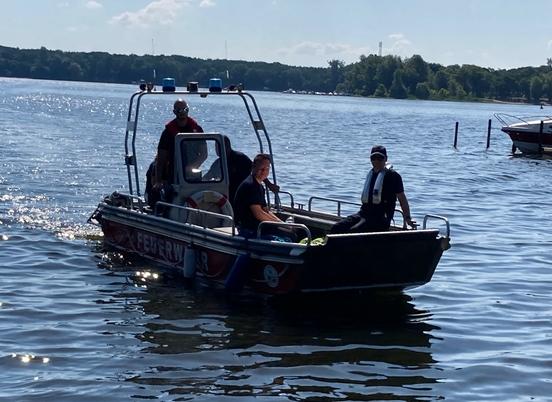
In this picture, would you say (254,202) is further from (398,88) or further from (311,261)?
(398,88)

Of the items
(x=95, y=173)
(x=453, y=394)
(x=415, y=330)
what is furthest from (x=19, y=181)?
(x=453, y=394)

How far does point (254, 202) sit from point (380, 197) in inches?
59.7

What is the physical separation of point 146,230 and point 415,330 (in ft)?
14.2

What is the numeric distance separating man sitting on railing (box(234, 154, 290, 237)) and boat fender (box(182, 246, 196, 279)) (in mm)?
893

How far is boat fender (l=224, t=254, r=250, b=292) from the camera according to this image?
11828mm

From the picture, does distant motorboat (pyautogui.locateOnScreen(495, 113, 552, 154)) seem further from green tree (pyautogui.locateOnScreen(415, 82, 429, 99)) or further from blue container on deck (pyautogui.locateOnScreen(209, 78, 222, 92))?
green tree (pyautogui.locateOnScreen(415, 82, 429, 99))

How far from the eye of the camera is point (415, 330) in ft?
38.0

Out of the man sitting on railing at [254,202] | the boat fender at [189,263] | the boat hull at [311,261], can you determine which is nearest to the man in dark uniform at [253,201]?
the man sitting on railing at [254,202]

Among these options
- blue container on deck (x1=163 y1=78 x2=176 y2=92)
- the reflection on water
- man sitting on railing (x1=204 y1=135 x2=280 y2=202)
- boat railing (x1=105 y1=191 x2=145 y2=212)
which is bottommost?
the reflection on water

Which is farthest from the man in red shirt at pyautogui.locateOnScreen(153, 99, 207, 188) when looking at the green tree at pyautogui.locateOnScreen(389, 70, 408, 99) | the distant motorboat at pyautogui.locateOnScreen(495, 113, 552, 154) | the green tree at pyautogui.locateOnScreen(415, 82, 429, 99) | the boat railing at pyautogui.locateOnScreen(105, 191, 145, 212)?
the green tree at pyautogui.locateOnScreen(415, 82, 429, 99)

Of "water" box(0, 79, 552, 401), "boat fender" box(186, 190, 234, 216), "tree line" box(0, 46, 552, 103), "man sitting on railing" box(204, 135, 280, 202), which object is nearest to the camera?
"water" box(0, 79, 552, 401)

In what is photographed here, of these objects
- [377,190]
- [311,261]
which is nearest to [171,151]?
[377,190]

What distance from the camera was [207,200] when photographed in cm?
1350

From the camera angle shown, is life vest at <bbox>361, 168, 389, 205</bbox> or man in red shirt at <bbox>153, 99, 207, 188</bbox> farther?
man in red shirt at <bbox>153, 99, 207, 188</bbox>
